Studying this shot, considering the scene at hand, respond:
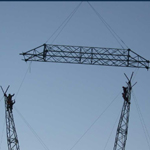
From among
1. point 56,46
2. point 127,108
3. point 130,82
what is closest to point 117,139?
point 127,108

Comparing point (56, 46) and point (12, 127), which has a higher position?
point (56, 46)

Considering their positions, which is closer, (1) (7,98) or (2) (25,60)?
(2) (25,60)

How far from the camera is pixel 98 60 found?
189ft

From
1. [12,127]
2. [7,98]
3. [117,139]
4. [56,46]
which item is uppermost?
[56,46]

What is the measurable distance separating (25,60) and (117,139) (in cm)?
2243

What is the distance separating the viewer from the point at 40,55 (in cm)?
5722

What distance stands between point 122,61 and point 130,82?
13.3 meters

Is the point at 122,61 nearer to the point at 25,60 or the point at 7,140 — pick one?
the point at 25,60

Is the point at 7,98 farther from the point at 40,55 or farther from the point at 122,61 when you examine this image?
the point at 122,61

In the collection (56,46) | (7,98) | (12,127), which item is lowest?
(12,127)

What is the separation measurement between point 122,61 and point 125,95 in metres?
13.3

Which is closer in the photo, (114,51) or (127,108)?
(114,51)

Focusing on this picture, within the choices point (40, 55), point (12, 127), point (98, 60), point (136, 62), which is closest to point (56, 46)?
point (40, 55)

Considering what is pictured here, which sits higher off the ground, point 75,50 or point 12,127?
point 75,50
